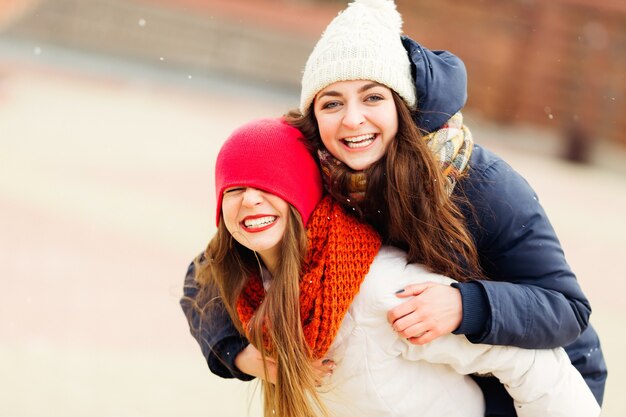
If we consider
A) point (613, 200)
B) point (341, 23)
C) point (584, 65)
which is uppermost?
point (341, 23)

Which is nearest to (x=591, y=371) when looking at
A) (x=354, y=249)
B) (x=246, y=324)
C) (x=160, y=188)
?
(x=354, y=249)

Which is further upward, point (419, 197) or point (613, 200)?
point (419, 197)

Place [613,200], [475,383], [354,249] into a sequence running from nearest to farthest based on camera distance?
1. [354,249]
2. [475,383]
3. [613,200]

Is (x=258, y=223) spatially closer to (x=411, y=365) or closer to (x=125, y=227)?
(x=411, y=365)

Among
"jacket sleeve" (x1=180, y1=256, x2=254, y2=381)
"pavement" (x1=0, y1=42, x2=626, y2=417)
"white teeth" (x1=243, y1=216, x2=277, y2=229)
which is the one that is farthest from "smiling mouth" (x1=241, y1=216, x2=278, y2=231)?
"pavement" (x1=0, y1=42, x2=626, y2=417)

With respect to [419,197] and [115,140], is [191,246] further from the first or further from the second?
[419,197]

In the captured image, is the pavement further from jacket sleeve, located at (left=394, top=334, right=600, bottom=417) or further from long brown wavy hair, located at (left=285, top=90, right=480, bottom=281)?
jacket sleeve, located at (left=394, top=334, right=600, bottom=417)

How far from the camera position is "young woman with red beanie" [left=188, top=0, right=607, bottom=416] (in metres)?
2.27

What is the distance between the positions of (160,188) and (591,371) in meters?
5.13

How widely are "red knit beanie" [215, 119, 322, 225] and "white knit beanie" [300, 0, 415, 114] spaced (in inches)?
6.4

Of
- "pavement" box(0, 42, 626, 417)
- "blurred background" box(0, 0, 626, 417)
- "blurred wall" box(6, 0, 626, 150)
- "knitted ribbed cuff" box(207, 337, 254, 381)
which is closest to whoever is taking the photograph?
"knitted ribbed cuff" box(207, 337, 254, 381)

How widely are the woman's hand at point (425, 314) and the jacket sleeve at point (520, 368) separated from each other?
0.06m

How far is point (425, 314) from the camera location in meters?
2.19

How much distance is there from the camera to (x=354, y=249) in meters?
2.29
